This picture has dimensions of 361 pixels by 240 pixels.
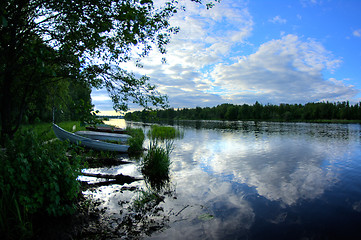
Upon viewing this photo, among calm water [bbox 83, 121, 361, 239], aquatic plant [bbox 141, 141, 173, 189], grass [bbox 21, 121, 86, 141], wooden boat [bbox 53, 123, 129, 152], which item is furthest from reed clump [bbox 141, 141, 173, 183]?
wooden boat [bbox 53, 123, 129, 152]

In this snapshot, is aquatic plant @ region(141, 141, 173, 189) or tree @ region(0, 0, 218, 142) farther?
aquatic plant @ region(141, 141, 173, 189)

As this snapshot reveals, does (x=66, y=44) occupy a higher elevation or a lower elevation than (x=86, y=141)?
higher

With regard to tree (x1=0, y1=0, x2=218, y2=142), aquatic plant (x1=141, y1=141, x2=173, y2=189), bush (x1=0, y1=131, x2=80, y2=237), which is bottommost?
aquatic plant (x1=141, y1=141, x2=173, y2=189)

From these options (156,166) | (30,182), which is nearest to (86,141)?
(156,166)

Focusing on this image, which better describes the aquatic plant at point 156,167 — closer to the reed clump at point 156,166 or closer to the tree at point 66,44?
the reed clump at point 156,166

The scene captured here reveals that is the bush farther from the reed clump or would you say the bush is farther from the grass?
the reed clump

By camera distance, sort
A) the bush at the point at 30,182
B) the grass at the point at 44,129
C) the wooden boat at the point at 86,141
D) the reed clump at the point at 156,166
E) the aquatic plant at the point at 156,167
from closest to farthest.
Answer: the bush at the point at 30,182
the grass at the point at 44,129
the aquatic plant at the point at 156,167
the reed clump at the point at 156,166
the wooden boat at the point at 86,141

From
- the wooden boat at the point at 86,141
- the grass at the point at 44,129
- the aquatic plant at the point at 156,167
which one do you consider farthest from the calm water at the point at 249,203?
the wooden boat at the point at 86,141

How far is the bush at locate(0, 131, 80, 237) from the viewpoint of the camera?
15.2 ft

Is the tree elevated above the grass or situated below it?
→ above

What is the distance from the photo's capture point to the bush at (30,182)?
4.63m

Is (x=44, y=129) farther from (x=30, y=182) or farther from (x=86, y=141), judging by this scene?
(x=30, y=182)

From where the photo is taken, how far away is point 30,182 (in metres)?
4.89

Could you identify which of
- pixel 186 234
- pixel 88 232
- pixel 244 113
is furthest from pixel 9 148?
pixel 244 113
